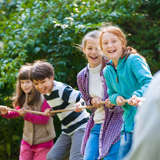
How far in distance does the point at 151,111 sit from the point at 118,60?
2519 mm

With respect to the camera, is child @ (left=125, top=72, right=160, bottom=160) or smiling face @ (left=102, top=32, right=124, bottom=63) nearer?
child @ (left=125, top=72, right=160, bottom=160)

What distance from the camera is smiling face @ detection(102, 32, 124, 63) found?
3.36m

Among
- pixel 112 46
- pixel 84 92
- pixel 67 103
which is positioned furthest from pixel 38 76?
pixel 112 46

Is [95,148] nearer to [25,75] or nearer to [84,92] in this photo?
[84,92]

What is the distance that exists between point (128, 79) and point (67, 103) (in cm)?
126

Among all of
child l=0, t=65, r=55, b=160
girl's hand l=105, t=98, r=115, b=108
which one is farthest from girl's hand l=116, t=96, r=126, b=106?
child l=0, t=65, r=55, b=160

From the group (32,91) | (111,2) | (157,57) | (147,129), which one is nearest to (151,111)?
(147,129)

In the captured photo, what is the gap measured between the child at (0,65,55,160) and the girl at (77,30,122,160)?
879 mm

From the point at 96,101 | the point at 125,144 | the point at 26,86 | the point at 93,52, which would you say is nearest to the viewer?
the point at 125,144

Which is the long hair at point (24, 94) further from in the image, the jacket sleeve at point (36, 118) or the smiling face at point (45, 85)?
the smiling face at point (45, 85)

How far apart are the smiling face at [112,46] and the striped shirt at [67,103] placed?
94cm

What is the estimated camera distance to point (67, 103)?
433 cm

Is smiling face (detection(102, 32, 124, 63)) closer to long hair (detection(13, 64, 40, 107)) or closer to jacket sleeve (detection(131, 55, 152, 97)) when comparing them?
jacket sleeve (detection(131, 55, 152, 97))

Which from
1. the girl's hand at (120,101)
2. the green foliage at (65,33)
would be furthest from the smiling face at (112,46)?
the green foliage at (65,33)
